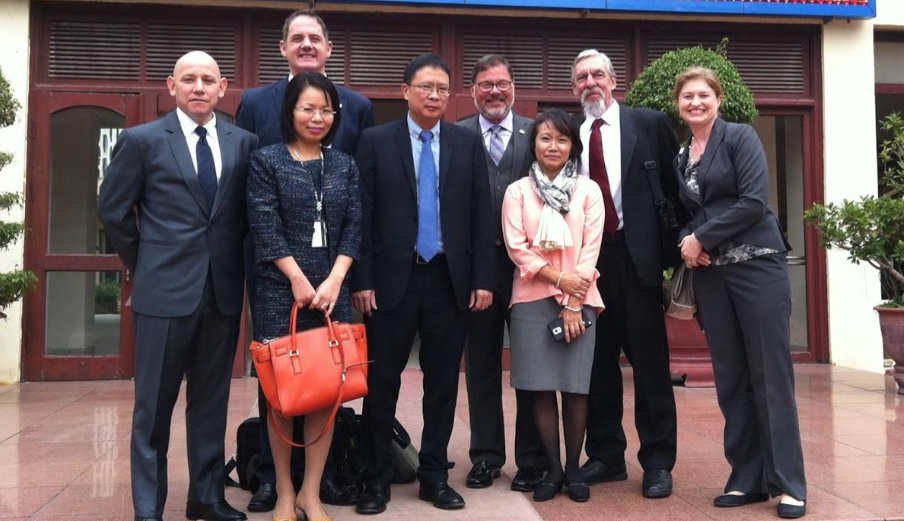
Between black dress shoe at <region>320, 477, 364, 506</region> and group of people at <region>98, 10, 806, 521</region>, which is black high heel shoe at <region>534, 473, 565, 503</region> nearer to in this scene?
group of people at <region>98, 10, 806, 521</region>

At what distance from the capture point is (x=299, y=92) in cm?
364

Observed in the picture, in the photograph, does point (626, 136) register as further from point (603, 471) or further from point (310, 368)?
point (310, 368)

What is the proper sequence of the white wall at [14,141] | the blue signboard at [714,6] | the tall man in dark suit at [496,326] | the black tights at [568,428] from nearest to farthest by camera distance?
the black tights at [568,428] < the tall man in dark suit at [496,326] < the white wall at [14,141] < the blue signboard at [714,6]

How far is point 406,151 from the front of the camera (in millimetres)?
3977

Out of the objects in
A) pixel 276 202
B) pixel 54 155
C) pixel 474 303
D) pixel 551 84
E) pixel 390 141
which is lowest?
pixel 474 303

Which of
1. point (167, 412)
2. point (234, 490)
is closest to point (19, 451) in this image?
point (234, 490)

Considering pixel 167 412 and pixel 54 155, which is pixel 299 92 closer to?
pixel 167 412

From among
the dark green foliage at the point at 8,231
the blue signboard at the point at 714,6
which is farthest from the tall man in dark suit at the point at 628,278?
the dark green foliage at the point at 8,231

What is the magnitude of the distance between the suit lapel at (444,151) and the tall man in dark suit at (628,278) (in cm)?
72

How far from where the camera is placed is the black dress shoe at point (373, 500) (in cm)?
380

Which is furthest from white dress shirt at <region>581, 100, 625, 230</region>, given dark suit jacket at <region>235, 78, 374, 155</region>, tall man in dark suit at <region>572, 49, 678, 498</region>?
dark suit jacket at <region>235, 78, 374, 155</region>

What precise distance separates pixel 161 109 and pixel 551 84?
3.77 m

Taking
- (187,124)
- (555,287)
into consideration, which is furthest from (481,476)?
(187,124)

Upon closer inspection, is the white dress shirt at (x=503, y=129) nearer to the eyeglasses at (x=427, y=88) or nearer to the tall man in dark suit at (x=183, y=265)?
the eyeglasses at (x=427, y=88)
